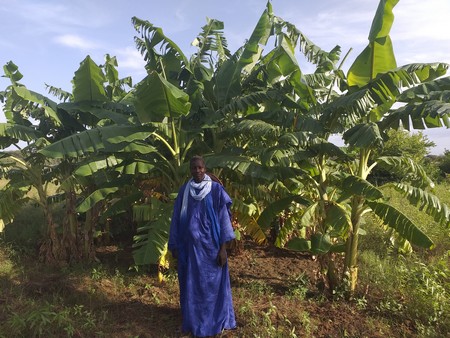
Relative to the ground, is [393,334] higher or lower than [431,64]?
lower

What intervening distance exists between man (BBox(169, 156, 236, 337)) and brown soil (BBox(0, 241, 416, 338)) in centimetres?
32

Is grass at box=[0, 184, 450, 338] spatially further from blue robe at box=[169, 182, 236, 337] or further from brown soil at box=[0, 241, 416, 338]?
blue robe at box=[169, 182, 236, 337]

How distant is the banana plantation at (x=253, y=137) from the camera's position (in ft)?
14.5

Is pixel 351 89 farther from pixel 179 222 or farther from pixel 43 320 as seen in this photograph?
pixel 43 320

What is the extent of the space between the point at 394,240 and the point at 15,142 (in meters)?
6.76

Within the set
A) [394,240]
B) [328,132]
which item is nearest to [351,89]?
[328,132]

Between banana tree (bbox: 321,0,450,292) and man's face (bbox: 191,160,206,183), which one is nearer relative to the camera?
man's face (bbox: 191,160,206,183)

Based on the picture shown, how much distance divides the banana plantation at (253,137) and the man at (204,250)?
0.98 m

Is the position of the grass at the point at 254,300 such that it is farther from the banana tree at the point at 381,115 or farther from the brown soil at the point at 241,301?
the banana tree at the point at 381,115

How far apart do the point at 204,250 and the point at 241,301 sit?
1.35 m

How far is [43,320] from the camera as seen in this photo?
399 cm

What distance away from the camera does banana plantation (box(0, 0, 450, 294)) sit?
14.5ft

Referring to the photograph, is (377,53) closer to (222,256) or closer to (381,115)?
(381,115)

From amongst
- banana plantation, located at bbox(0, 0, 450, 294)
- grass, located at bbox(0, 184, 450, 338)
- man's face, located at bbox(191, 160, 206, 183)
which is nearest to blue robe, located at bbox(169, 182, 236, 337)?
man's face, located at bbox(191, 160, 206, 183)
